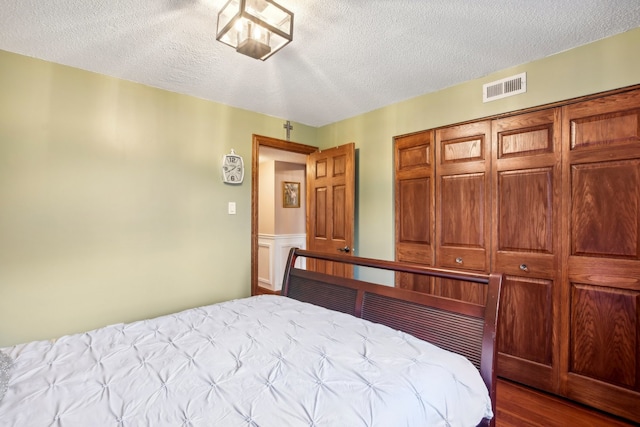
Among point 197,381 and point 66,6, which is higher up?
point 66,6

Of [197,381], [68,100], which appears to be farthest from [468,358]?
[68,100]

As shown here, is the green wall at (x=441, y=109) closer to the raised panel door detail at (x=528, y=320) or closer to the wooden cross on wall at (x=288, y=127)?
the wooden cross on wall at (x=288, y=127)

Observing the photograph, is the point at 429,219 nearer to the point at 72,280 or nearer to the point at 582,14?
the point at 582,14

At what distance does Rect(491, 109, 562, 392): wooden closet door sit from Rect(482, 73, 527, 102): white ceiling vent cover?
199 mm

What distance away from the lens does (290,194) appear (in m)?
5.34

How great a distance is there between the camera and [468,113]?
2.57m

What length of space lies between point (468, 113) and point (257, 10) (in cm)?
192

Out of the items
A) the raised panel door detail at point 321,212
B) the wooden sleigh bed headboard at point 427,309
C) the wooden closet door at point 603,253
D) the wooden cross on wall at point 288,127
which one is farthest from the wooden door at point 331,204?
the wooden closet door at point 603,253

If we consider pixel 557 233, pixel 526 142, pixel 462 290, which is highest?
pixel 526 142

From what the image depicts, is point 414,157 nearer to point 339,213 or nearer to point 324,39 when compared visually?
point 339,213

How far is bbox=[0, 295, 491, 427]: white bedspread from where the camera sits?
932mm

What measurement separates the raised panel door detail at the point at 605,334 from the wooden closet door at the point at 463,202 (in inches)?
24.1

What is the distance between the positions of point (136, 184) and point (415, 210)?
2.51m

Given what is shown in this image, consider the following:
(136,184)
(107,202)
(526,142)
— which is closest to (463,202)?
(526,142)
